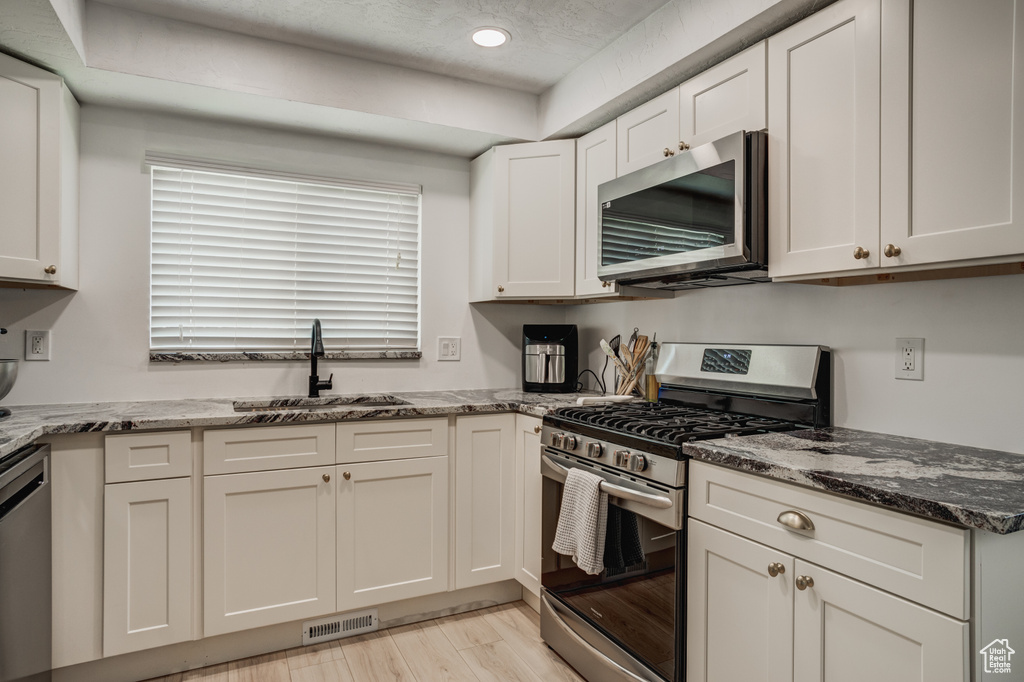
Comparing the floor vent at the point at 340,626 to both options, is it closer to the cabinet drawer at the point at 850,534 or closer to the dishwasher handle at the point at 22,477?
the dishwasher handle at the point at 22,477

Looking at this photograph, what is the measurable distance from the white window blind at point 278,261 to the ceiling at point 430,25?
26.0 inches

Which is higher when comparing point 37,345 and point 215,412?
point 37,345

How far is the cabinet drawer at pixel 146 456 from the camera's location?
6.39 ft

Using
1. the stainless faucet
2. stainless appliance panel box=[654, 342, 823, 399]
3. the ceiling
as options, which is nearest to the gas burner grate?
stainless appliance panel box=[654, 342, 823, 399]

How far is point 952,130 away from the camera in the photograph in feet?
4.45

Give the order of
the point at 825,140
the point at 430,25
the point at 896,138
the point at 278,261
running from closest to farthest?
the point at 896,138 < the point at 825,140 < the point at 430,25 < the point at 278,261

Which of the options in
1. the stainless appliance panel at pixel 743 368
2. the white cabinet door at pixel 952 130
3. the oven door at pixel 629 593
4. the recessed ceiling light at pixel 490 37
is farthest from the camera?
the recessed ceiling light at pixel 490 37

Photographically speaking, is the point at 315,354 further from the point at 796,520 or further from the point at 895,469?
the point at 895,469

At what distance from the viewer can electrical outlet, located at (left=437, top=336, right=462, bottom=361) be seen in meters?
3.08

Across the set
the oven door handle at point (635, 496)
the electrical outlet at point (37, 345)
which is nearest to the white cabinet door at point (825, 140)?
the oven door handle at point (635, 496)

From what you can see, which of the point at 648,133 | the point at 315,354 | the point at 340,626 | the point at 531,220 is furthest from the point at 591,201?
the point at 340,626

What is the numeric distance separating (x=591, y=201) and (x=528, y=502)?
1361mm

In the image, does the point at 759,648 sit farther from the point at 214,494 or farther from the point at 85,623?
the point at 85,623

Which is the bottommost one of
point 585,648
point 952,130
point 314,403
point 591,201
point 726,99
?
point 585,648
